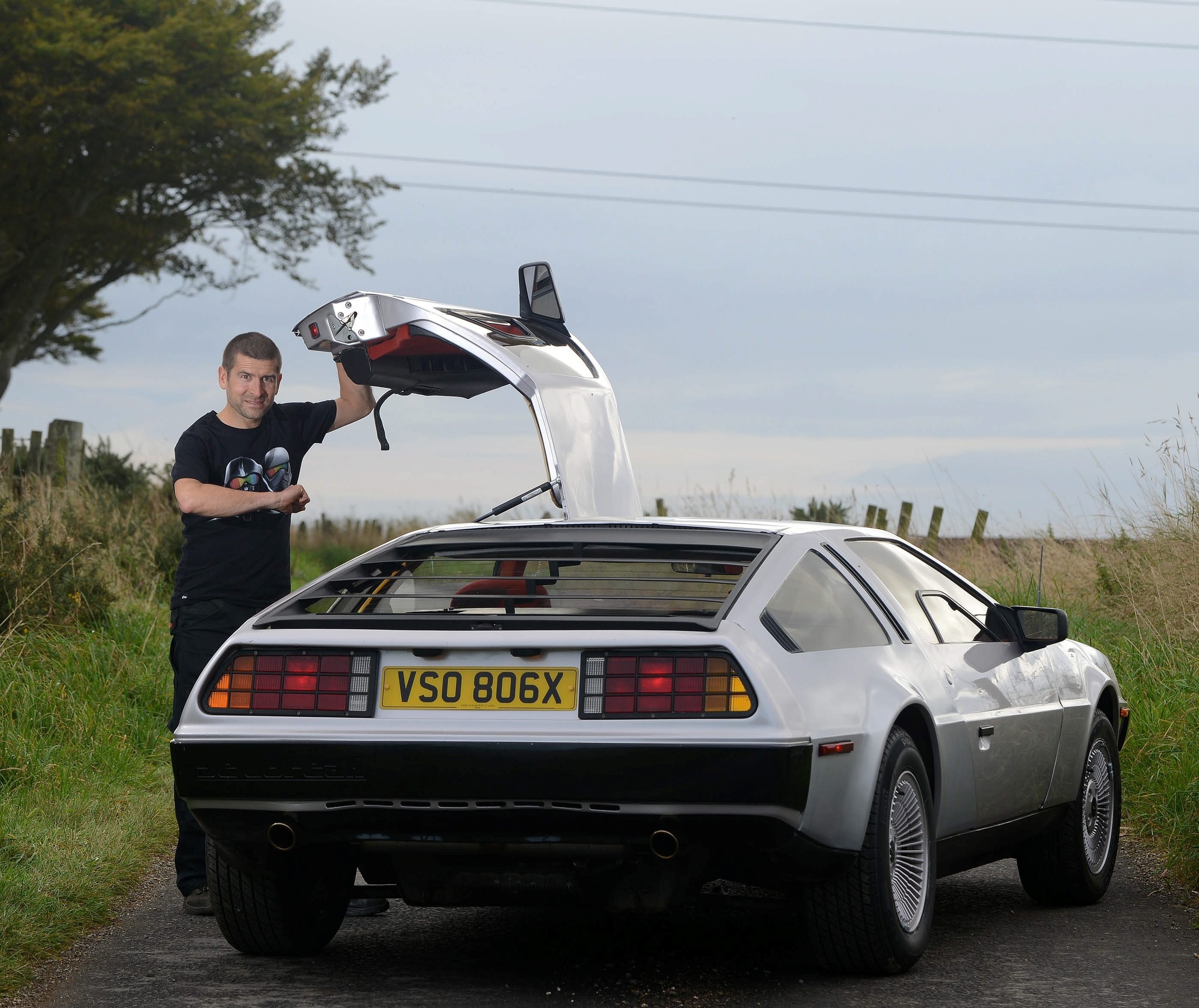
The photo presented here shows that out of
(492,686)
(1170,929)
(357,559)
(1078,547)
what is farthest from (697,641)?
(1078,547)

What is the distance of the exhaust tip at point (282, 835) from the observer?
452cm

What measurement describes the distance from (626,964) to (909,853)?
0.96 metres

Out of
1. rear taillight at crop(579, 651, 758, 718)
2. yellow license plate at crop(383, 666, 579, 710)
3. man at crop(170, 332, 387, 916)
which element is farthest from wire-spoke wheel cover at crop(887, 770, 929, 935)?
man at crop(170, 332, 387, 916)

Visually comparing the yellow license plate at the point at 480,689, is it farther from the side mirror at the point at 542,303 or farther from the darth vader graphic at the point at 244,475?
the side mirror at the point at 542,303

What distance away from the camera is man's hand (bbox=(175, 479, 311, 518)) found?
590 centimetres

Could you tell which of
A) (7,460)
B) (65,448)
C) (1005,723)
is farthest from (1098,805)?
(65,448)

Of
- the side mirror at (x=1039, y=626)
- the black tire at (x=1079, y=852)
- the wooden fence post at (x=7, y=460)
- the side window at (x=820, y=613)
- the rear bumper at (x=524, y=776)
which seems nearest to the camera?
the rear bumper at (x=524, y=776)

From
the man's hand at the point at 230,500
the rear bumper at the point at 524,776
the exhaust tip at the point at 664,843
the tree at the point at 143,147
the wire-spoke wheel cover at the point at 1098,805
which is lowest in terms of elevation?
the wire-spoke wheel cover at the point at 1098,805

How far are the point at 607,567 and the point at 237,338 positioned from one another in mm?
3504

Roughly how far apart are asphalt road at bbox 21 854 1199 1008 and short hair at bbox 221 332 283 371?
218 cm

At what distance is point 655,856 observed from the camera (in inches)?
171

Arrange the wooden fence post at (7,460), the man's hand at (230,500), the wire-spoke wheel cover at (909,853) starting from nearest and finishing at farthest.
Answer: the wire-spoke wheel cover at (909,853)
the man's hand at (230,500)
the wooden fence post at (7,460)

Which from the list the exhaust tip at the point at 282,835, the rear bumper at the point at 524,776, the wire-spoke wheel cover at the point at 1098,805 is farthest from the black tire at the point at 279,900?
the wire-spoke wheel cover at the point at 1098,805

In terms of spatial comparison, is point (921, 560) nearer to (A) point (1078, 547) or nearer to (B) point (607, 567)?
(B) point (607, 567)
